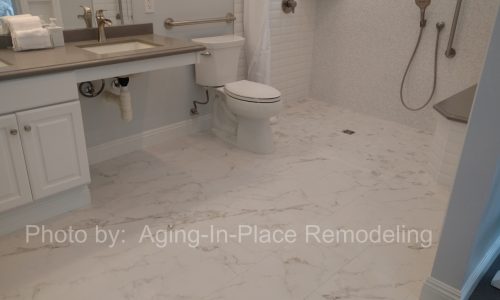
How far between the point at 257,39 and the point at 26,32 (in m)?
1.72

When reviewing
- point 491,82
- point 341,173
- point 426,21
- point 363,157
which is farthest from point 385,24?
point 491,82

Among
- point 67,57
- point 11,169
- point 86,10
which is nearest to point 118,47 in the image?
point 86,10

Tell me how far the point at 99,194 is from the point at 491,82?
2.10 meters

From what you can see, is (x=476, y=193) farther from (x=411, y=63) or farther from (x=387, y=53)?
(x=387, y=53)

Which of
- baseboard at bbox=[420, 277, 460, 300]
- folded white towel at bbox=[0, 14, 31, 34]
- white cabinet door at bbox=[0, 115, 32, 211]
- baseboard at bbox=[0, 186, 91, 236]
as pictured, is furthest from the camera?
folded white towel at bbox=[0, 14, 31, 34]

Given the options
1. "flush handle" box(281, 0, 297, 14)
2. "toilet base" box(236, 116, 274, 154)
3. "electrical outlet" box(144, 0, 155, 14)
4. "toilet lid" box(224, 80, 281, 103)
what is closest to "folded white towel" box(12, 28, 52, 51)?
"electrical outlet" box(144, 0, 155, 14)

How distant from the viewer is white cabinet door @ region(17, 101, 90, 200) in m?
1.95

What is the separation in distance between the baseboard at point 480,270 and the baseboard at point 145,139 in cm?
228

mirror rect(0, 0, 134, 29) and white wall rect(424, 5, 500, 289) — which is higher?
mirror rect(0, 0, 134, 29)

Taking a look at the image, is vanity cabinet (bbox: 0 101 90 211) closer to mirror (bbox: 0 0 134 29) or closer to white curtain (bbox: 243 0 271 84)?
mirror (bbox: 0 0 134 29)

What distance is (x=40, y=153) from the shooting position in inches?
79.1

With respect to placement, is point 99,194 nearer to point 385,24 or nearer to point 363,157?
point 363,157

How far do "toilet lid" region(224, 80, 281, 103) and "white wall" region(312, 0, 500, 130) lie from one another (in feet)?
4.10

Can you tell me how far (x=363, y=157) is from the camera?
301 centimetres
